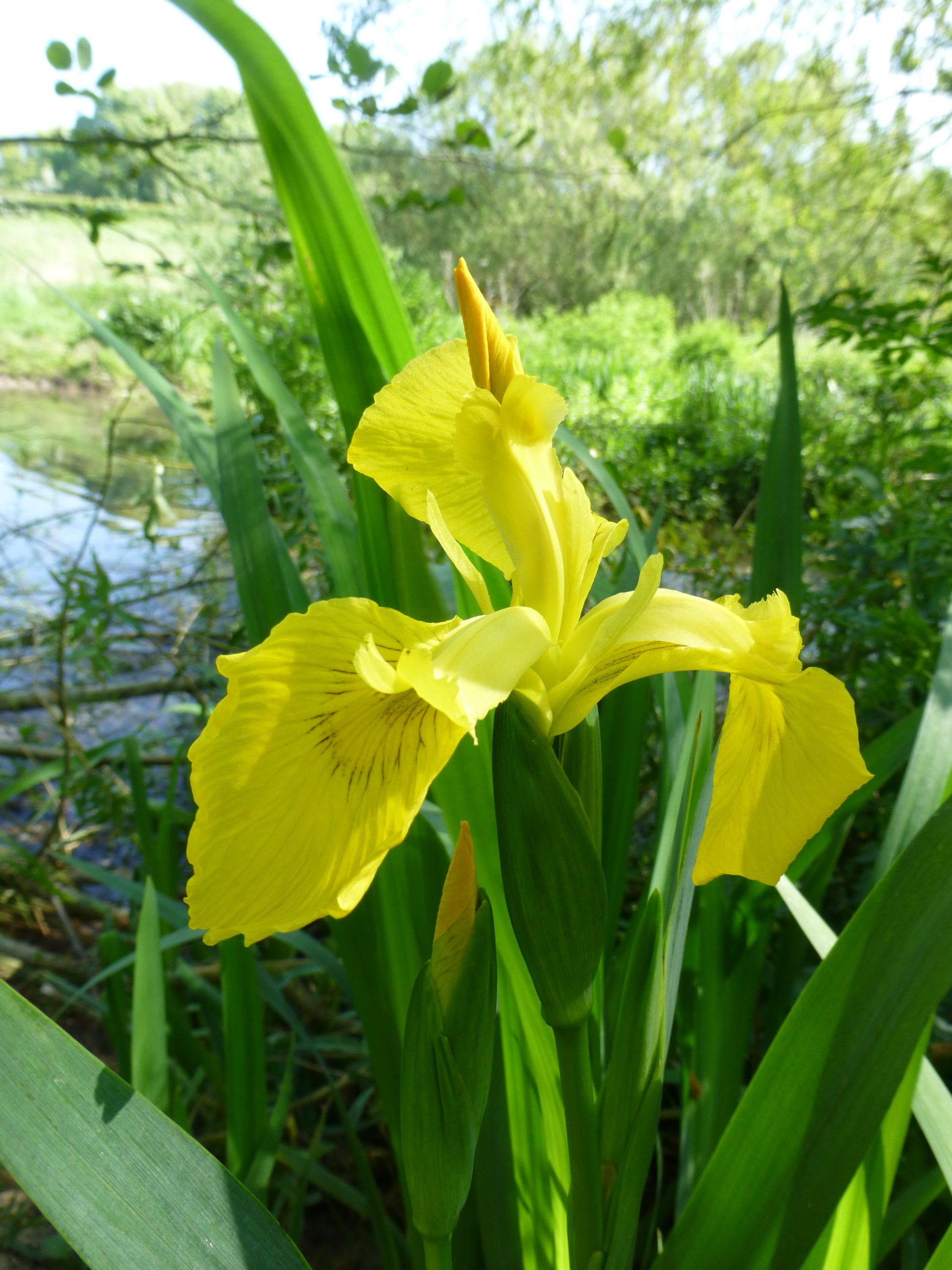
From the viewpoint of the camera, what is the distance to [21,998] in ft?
1.20

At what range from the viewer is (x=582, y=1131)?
402 mm

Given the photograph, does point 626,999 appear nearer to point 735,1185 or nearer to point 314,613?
point 735,1185

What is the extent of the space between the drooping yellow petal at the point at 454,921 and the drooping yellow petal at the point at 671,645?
77 millimetres

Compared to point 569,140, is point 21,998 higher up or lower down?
lower down

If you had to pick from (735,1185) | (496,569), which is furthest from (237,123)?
(735,1185)

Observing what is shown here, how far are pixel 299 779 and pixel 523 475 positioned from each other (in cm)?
20

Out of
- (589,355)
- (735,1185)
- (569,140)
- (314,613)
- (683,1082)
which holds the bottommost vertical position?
(683,1082)

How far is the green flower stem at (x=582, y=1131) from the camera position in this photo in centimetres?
40

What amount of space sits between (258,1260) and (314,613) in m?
0.30

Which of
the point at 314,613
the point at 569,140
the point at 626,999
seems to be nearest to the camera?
the point at 314,613

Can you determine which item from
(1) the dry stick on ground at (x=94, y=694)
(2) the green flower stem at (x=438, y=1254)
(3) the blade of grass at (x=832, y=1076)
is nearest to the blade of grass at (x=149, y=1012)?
(2) the green flower stem at (x=438, y=1254)

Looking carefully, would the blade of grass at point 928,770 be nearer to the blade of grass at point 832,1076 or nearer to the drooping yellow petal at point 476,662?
the blade of grass at point 832,1076

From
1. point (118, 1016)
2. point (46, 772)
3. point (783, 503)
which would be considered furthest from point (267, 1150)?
point (46, 772)

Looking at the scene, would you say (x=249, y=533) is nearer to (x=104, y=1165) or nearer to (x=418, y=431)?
(x=418, y=431)
